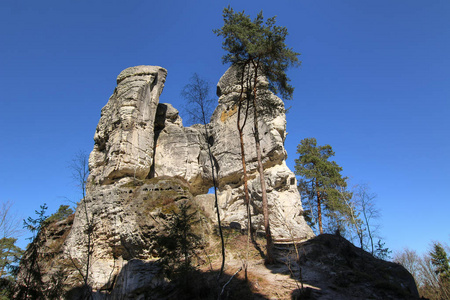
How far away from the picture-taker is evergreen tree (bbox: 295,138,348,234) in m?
20.3

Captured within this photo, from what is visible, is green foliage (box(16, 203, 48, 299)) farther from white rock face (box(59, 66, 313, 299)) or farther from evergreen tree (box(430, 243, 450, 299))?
evergreen tree (box(430, 243, 450, 299))

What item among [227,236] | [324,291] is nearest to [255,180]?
[227,236]

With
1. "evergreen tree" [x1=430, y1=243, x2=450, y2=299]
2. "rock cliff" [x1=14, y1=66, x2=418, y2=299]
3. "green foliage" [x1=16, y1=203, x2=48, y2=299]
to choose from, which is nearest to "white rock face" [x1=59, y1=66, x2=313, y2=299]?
"rock cliff" [x1=14, y1=66, x2=418, y2=299]

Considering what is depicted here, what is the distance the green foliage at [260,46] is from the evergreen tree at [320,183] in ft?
32.4

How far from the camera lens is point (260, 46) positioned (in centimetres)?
1261

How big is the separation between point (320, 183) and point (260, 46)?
13.0 m

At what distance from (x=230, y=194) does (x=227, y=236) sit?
4.70 meters

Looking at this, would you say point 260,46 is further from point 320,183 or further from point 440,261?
point 440,261

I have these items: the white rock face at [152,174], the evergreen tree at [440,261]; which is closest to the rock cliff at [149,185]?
the white rock face at [152,174]

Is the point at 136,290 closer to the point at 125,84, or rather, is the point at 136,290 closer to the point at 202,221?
the point at 202,221

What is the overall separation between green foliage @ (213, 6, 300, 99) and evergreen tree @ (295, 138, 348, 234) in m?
9.87

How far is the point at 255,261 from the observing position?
12055mm

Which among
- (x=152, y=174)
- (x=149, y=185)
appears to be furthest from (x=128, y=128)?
(x=149, y=185)

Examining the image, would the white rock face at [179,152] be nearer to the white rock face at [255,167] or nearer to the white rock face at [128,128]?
the white rock face at [255,167]
